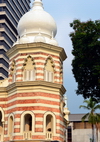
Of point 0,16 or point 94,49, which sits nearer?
point 94,49

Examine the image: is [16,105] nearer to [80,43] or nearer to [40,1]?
[80,43]

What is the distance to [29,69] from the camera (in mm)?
21609

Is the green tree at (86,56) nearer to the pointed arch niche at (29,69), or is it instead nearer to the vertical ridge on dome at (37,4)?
the pointed arch niche at (29,69)

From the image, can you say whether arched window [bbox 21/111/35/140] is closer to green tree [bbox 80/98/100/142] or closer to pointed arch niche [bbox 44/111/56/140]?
pointed arch niche [bbox 44/111/56/140]

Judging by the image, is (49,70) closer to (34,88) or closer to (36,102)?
(34,88)

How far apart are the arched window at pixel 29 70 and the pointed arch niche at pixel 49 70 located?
1087 mm

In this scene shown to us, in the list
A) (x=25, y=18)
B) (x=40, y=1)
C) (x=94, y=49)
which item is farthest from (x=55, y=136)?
(x=40, y=1)

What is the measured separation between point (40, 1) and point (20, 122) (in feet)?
40.5

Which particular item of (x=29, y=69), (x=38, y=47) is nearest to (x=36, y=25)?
(x=38, y=47)

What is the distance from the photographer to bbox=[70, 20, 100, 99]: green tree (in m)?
18.5

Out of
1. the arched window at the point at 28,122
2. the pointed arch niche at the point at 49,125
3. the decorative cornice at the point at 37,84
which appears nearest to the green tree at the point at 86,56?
the decorative cornice at the point at 37,84

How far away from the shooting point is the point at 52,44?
22219mm

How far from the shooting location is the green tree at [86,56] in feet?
60.5

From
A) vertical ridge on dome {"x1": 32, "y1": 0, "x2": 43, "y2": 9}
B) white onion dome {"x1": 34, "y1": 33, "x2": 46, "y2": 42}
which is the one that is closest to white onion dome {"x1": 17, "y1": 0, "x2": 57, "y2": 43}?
white onion dome {"x1": 34, "y1": 33, "x2": 46, "y2": 42}
